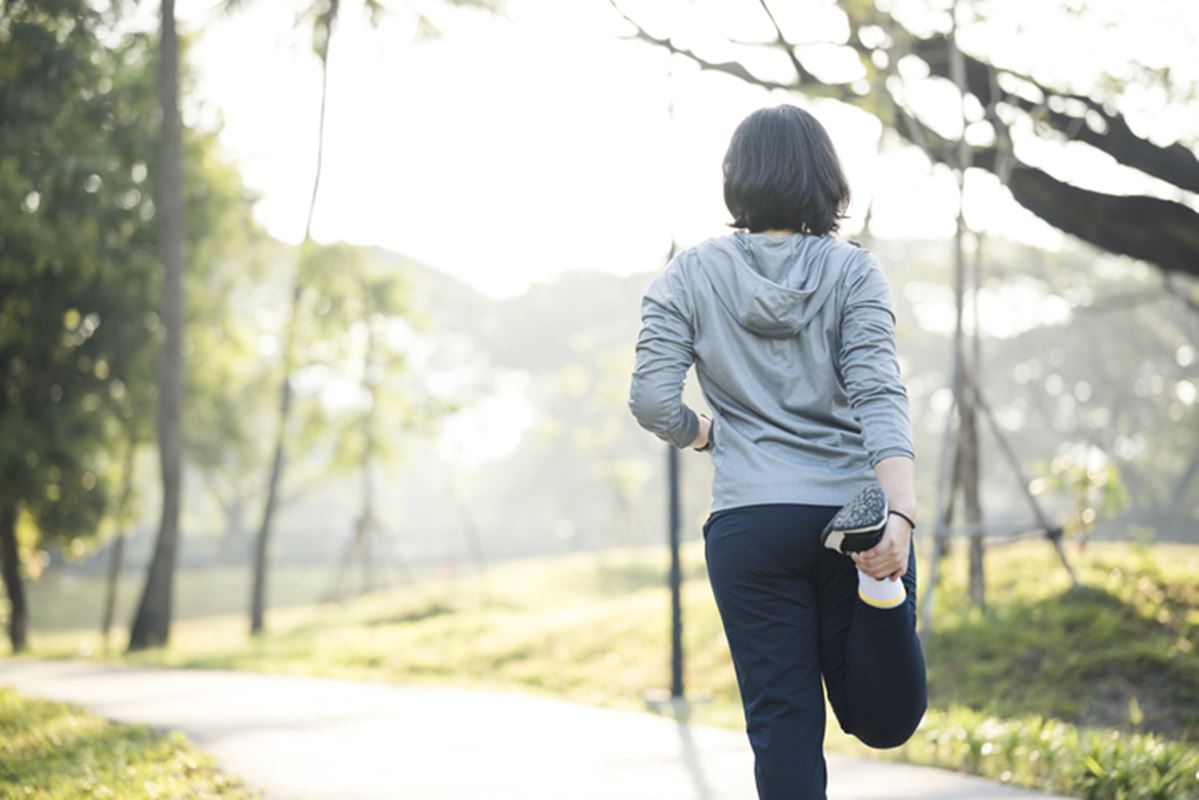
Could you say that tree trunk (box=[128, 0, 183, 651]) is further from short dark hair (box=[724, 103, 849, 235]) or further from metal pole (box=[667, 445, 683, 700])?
short dark hair (box=[724, 103, 849, 235])

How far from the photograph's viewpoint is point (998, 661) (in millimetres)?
9461

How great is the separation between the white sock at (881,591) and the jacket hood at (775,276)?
0.56 meters

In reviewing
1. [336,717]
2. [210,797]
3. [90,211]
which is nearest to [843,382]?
[210,797]

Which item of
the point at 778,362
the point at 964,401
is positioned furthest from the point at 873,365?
the point at 964,401

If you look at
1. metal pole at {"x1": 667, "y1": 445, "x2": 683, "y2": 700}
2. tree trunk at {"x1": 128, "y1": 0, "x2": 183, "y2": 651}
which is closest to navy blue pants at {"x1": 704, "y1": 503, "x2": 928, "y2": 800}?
metal pole at {"x1": 667, "y1": 445, "x2": 683, "y2": 700}

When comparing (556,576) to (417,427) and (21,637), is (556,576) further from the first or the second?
(21,637)

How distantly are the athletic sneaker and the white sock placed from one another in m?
0.12

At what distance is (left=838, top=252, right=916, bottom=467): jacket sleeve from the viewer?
107 inches

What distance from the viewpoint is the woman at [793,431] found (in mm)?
2742

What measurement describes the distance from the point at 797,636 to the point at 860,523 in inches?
15.0

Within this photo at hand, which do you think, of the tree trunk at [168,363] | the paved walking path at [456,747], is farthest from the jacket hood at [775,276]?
the tree trunk at [168,363]

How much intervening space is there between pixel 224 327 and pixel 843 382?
18300 millimetres

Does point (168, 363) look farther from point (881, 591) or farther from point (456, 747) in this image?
point (881, 591)

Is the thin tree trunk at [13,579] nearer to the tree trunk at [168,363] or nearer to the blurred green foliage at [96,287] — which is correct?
the blurred green foliage at [96,287]
